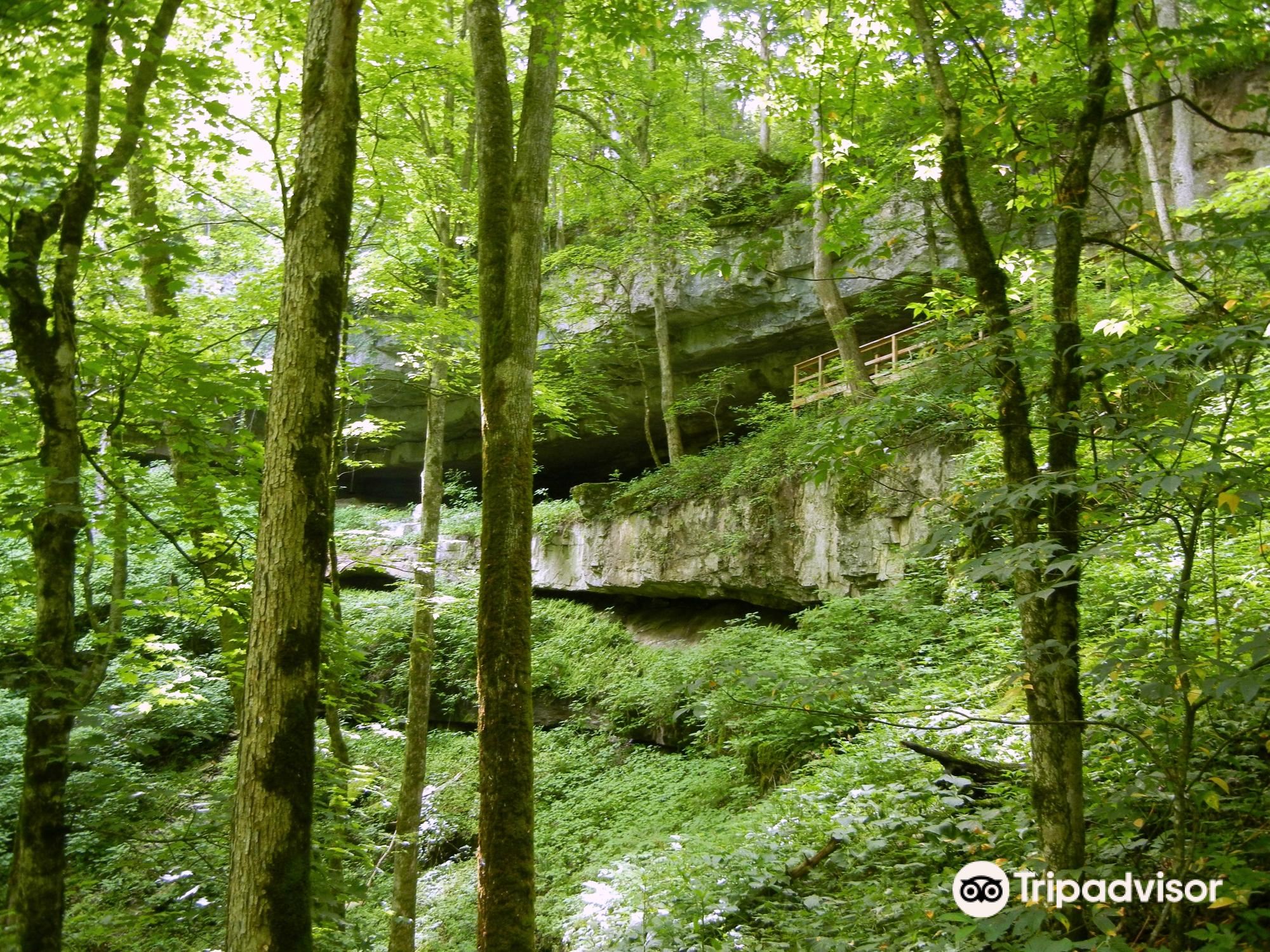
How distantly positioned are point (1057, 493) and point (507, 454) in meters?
2.89

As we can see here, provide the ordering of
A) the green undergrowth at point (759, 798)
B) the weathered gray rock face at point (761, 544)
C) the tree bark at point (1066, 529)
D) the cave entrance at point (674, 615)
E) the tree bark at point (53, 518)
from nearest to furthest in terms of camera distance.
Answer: the tree bark at point (1066, 529) < the green undergrowth at point (759, 798) < the tree bark at point (53, 518) < the weathered gray rock face at point (761, 544) < the cave entrance at point (674, 615)

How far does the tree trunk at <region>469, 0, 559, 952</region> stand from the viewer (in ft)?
12.4

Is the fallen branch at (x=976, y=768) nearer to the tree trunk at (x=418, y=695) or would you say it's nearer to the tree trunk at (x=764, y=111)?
the tree trunk at (x=418, y=695)

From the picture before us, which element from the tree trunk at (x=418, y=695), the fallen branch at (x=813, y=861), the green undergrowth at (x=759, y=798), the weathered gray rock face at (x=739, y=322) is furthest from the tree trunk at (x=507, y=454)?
the weathered gray rock face at (x=739, y=322)

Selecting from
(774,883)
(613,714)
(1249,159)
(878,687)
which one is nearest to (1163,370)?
(878,687)

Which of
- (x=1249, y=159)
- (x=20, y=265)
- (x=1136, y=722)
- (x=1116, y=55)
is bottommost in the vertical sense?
(x=1136, y=722)

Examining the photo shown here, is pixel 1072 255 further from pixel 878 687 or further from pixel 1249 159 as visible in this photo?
pixel 1249 159

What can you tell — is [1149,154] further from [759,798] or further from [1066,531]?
[1066,531]

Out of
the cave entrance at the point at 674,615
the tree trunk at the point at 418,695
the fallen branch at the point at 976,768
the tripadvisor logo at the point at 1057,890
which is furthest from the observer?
the cave entrance at the point at 674,615

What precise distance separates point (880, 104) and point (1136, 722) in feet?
12.7

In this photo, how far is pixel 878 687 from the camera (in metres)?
2.68

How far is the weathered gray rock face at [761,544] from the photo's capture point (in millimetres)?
9375

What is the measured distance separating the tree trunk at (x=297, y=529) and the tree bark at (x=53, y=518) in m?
1.29

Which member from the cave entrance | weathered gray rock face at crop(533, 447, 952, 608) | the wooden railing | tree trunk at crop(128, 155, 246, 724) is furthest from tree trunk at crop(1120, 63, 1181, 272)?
tree trunk at crop(128, 155, 246, 724)
